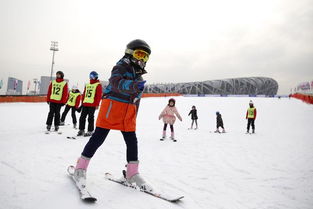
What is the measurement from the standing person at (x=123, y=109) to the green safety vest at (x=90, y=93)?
137 inches

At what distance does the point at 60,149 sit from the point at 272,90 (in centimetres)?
12307

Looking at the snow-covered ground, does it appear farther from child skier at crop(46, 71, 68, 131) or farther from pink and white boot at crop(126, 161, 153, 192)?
child skier at crop(46, 71, 68, 131)

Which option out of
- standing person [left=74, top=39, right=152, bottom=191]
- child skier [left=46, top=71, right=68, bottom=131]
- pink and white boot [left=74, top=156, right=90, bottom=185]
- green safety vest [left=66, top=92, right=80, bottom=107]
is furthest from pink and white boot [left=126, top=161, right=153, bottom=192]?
green safety vest [left=66, top=92, right=80, bottom=107]

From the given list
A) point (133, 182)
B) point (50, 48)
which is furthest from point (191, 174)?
point (50, 48)

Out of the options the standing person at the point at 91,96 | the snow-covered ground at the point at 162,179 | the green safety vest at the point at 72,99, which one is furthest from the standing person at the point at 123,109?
the green safety vest at the point at 72,99

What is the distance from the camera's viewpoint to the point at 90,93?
5668mm

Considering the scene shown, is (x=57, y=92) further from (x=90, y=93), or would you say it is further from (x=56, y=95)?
(x=90, y=93)

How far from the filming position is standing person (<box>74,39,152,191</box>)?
88.2 inches

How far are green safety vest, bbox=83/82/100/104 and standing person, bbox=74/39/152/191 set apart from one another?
3.47 m

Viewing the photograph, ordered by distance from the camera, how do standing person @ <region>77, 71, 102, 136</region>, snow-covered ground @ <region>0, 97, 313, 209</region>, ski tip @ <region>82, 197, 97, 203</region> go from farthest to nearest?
1. standing person @ <region>77, 71, 102, 136</region>
2. snow-covered ground @ <region>0, 97, 313, 209</region>
3. ski tip @ <region>82, 197, 97, 203</region>

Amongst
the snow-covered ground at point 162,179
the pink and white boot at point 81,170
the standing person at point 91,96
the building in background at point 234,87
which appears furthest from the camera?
the building in background at point 234,87

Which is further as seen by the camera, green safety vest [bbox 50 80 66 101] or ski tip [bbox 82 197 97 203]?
green safety vest [bbox 50 80 66 101]

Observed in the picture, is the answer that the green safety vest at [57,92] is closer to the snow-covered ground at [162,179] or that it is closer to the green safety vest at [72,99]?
the snow-covered ground at [162,179]

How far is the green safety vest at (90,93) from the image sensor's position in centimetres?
562
